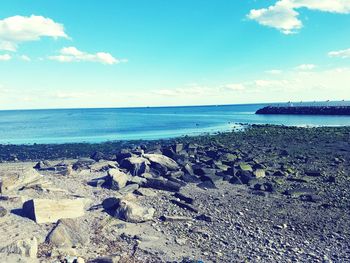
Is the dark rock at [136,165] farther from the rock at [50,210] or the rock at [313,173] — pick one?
the rock at [313,173]

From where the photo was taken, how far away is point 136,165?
68.2 feet

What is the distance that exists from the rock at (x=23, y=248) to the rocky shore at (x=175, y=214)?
0.03 m

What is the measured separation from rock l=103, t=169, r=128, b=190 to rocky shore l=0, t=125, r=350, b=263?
0.07 m

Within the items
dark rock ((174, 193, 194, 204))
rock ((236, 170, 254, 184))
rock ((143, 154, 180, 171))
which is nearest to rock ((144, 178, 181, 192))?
dark rock ((174, 193, 194, 204))

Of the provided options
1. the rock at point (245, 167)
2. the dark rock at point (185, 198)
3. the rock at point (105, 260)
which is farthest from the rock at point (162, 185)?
the rock at point (105, 260)

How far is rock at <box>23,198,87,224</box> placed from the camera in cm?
1215

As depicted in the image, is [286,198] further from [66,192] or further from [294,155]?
[294,155]

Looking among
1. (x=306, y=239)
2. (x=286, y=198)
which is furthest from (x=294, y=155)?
(x=306, y=239)

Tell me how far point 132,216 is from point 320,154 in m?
24.0

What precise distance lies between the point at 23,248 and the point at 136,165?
446 inches

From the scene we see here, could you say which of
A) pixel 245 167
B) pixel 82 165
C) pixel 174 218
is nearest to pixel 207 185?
pixel 245 167

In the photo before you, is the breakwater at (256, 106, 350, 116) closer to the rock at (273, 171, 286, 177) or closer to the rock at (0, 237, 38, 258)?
the rock at (273, 171, 286, 177)

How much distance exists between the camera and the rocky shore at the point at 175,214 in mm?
10625

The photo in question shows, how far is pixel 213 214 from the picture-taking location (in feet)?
47.8
